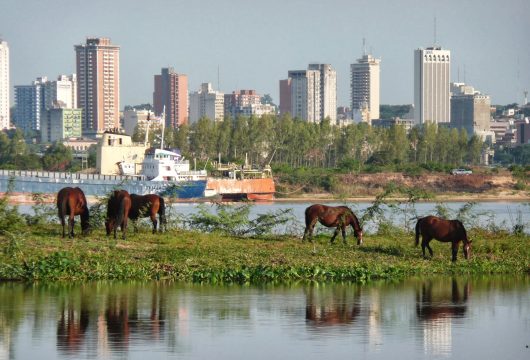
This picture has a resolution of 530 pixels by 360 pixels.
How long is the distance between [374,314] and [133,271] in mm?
5105

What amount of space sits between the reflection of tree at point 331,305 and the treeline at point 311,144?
317 feet

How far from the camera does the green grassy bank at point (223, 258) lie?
77.1 ft

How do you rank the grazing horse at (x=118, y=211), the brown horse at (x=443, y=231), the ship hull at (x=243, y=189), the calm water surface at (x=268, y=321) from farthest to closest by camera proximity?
the ship hull at (x=243, y=189)
the grazing horse at (x=118, y=211)
the brown horse at (x=443, y=231)
the calm water surface at (x=268, y=321)

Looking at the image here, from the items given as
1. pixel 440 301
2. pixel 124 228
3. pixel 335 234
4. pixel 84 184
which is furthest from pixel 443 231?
pixel 84 184

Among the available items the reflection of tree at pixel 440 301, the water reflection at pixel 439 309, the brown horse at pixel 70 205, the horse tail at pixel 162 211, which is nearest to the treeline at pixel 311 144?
the horse tail at pixel 162 211

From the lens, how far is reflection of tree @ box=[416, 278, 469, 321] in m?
20.4

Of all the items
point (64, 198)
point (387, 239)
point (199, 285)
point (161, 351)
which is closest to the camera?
point (161, 351)

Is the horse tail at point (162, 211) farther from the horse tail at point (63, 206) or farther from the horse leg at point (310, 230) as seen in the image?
the horse leg at point (310, 230)

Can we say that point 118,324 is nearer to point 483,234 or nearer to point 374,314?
point 374,314

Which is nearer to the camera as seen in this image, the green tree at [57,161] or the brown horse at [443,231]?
the brown horse at [443,231]

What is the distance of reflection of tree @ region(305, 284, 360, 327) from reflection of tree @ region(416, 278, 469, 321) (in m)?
1.01

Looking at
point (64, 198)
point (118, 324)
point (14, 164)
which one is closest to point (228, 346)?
point (118, 324)

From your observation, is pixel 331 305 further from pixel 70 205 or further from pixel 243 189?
pixel 243 189

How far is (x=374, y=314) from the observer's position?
20281 mm
